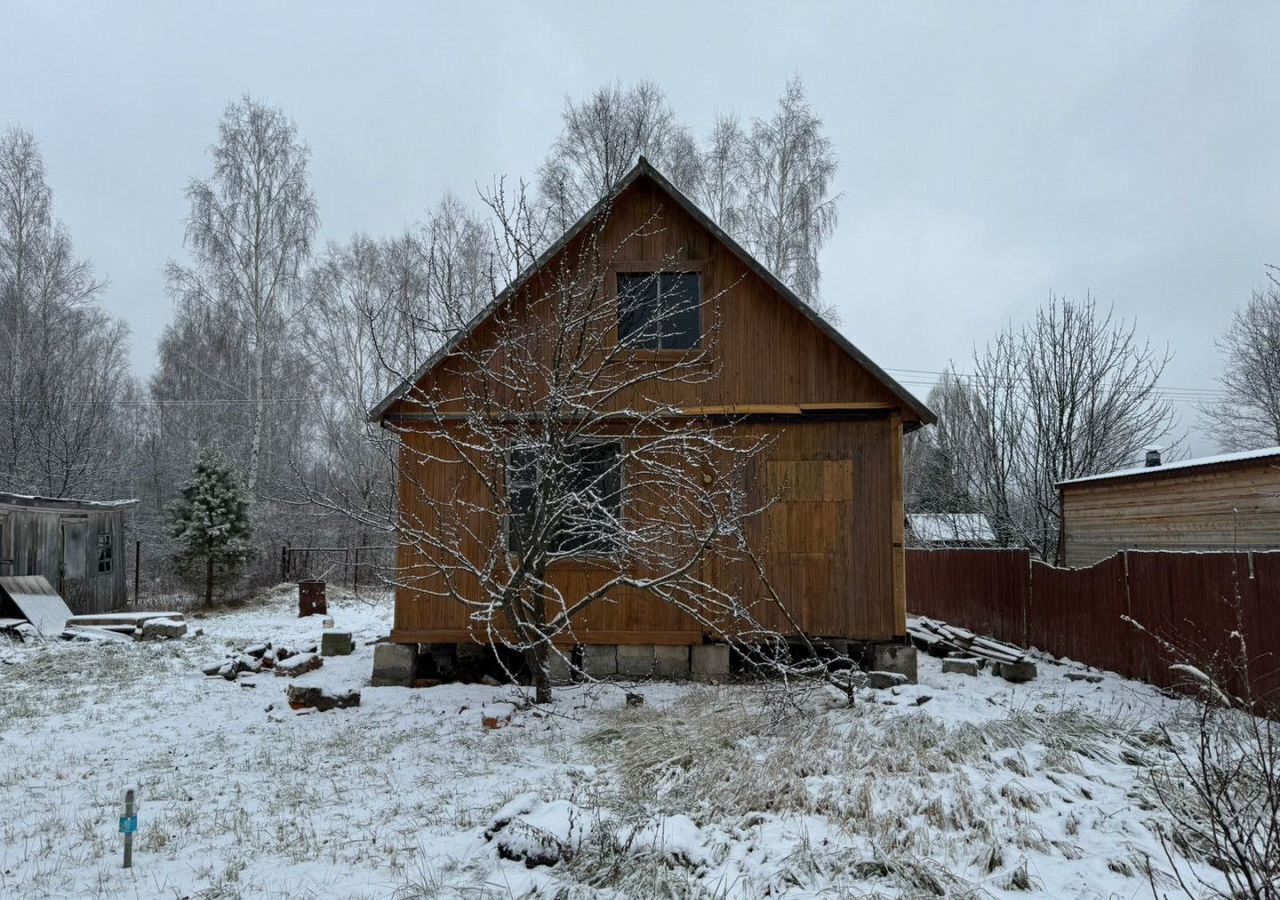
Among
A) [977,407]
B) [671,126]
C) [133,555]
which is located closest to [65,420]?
[133,555]

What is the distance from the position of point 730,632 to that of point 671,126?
699 inches

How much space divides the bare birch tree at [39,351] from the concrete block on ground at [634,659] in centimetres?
2142

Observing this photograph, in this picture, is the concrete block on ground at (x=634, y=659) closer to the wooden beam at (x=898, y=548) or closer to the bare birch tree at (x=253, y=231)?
the wooden beam at (x=898, y=548)

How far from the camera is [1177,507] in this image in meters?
12.4

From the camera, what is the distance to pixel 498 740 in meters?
7.37

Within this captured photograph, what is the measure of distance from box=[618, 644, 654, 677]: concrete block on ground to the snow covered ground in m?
0.72

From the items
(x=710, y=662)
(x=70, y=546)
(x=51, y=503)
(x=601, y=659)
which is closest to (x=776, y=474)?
(x=710, y=662)

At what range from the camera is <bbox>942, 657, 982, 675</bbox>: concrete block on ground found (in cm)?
1089

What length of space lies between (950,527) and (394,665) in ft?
56.6

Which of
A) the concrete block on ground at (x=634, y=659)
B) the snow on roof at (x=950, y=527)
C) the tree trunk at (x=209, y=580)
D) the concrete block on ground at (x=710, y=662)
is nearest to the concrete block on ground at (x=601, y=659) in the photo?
the concrete block on ground at (x=634, y=659)

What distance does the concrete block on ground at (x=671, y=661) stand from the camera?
399 inches

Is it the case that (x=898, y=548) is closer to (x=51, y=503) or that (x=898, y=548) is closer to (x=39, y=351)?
(x=51, y=503)

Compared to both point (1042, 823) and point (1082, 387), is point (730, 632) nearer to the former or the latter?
point (1042, 823)

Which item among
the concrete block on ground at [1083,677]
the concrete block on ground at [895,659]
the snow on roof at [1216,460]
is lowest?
the concrete block on ground at [1083,677]
